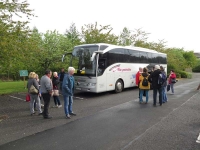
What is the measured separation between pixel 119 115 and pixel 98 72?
467 cm

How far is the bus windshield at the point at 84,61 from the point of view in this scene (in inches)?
454

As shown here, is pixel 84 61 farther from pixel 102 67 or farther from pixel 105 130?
pixel 105 130

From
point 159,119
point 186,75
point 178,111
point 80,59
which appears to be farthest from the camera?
point 186,75

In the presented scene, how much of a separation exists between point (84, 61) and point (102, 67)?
1.25m

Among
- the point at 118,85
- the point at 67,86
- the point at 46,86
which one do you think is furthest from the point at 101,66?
the point at 46,86

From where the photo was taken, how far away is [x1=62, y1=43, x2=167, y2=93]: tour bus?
11.5 metres

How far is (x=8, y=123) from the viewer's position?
641 cm

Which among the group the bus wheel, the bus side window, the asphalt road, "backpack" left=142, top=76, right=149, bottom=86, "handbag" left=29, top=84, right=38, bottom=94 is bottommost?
the asphalt road

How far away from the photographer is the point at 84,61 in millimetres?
11883

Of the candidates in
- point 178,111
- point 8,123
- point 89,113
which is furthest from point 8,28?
point 178,111

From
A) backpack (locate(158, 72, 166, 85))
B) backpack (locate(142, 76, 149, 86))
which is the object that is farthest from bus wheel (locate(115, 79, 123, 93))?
backpack (locate(158, 72, 166, 85))

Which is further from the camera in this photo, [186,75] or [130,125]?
[186,75]

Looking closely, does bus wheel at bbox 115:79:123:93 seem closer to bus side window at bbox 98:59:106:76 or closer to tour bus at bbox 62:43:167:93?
tour bus at bbox 62:43:167:93

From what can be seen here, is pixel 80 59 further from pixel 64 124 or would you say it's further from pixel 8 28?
pixel 64 124
